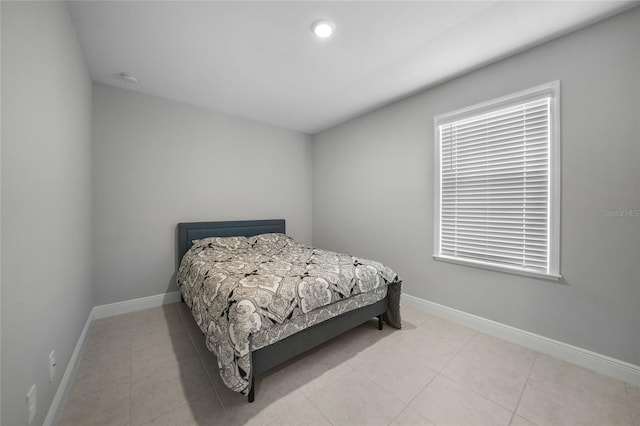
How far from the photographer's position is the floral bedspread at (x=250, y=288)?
150 centimetres

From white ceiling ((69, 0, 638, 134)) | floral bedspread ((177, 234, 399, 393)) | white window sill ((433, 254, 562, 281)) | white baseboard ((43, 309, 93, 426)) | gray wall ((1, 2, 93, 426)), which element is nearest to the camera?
gray wall ((1, 2, 93, 426))

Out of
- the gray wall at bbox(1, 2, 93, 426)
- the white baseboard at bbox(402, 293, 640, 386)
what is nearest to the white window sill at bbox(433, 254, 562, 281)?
the white baseboard at bbox(402, 293, 640, 386)

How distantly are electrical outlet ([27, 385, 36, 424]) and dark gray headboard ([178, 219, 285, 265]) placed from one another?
6.75 feet

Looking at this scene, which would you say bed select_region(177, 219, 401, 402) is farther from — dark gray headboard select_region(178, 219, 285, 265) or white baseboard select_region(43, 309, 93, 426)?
white baseboard select_region(43, 309, 93, 426)

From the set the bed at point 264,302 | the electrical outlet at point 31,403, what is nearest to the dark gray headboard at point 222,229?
the bed at point 264,302

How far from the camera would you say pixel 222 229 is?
344 cm

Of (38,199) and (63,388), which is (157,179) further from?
(63,388)

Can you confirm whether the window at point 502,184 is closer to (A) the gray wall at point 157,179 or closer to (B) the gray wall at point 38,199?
(A) the gray wall at point 157,179

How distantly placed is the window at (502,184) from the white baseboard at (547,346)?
556 millimetres

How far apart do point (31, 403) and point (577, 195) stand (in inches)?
143

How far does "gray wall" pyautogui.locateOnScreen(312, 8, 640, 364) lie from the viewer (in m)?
1.72

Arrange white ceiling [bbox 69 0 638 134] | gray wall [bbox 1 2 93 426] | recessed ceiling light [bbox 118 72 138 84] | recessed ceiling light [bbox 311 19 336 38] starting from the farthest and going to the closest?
recessed ceiling light [bbox 118 72 138 84] → recessed ceiling light [bbox 311 19 336 38] → white ceiling [bbox 69 0 638 134] → gray wall [bbox 1 2 93 426]

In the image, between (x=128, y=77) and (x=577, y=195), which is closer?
(x=577, y=195)

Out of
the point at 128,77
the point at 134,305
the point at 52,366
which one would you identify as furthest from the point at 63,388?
the point at 128,77
